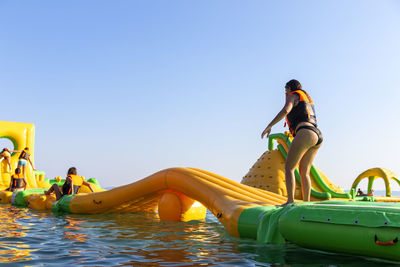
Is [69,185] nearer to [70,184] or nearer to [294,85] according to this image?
[70,184]

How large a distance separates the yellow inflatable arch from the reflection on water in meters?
8.18

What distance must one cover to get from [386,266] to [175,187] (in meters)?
3.49

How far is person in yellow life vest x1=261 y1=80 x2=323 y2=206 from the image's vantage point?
419 centimetres

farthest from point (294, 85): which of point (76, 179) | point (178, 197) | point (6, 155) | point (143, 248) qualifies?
point (6, 155)

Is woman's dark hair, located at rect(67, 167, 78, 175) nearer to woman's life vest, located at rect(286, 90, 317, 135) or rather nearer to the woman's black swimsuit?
woman's life vest, located at rect(286, 90, 317, 135)

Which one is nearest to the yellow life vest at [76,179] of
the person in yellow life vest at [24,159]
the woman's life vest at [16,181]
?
the woman's life vest at [16,181]

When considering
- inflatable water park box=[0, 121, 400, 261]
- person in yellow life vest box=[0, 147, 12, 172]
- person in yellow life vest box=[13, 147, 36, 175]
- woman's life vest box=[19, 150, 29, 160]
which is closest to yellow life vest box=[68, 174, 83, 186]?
inflatable water park box=[0, 121, 400, 261]

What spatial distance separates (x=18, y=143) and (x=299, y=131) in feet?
40.3

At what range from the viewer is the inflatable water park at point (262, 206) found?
3020 mm

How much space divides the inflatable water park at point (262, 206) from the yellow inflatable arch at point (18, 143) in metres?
2.39

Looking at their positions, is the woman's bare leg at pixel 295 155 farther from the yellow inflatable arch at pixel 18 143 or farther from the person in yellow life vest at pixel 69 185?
the yellow inflatable arch at pixel 18 143

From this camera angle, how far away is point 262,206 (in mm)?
4324

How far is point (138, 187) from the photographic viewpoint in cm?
637

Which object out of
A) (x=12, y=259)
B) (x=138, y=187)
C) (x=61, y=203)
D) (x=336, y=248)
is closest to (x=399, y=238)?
(x=336, y=248)
